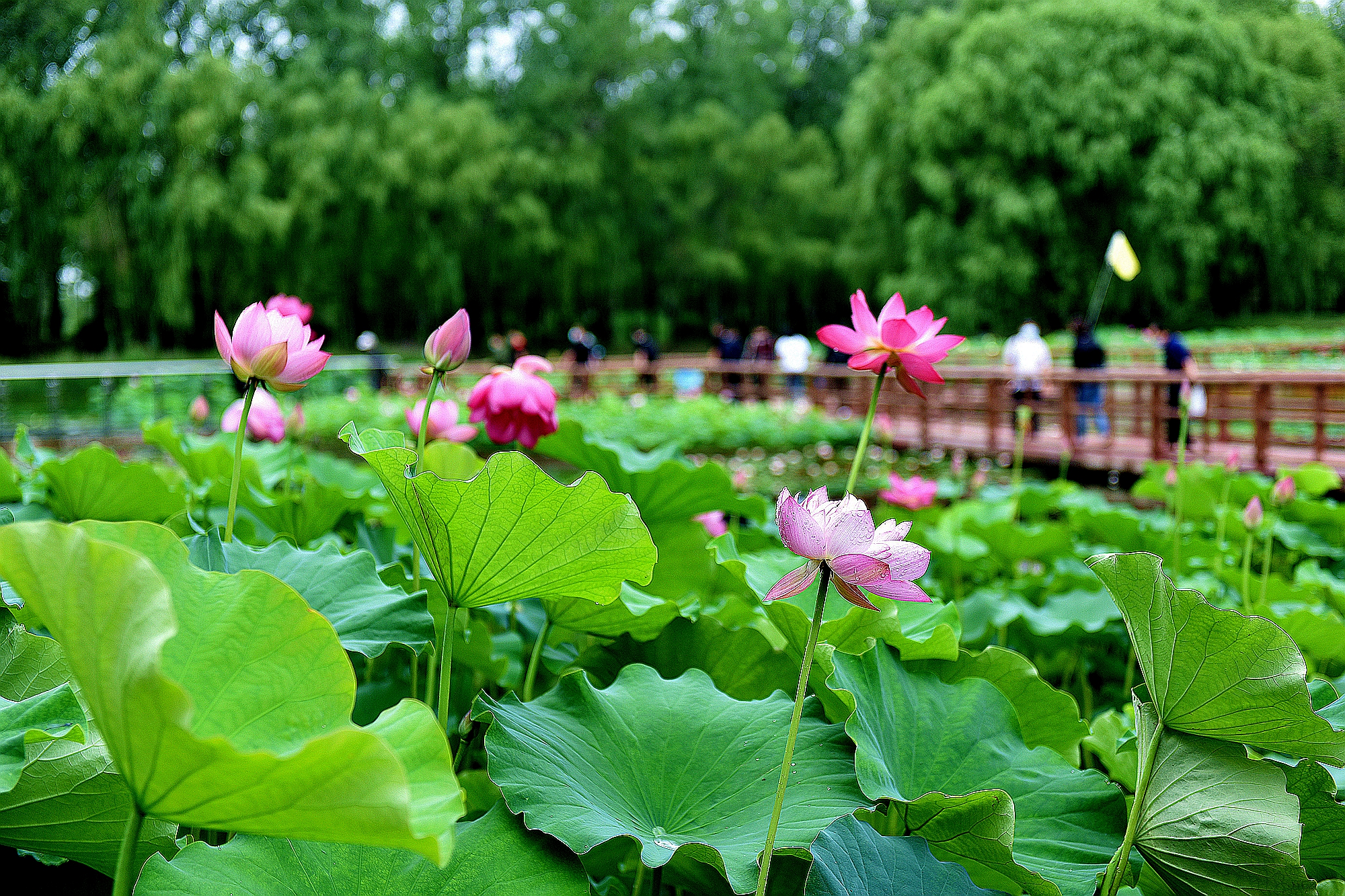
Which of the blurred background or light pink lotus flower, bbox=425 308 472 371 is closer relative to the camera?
light pink lotus flower, bbox=425 308 472 371

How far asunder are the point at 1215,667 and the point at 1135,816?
0.39 ft

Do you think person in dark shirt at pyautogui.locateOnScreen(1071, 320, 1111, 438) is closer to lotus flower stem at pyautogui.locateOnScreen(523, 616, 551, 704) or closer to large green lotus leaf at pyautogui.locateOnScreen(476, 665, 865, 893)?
lotus flower stem at pyautogui.locateOnScreen(523, 616, 551, 704)

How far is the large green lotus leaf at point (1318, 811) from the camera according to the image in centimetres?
76

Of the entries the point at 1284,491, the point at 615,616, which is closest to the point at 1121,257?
the point at 1284,491

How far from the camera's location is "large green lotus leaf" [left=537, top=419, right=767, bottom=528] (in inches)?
53.2

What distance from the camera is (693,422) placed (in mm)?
9055

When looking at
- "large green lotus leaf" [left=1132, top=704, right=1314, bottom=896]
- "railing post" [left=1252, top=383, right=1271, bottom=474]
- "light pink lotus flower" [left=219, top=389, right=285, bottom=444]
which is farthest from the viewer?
"railing post" [left=1252, top=383, right=1271, bottom=474]

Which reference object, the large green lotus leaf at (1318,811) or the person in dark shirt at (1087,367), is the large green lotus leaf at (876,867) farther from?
the person in dark shirt at (1087,367)

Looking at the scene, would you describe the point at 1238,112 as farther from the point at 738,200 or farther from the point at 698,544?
the point at 698,544

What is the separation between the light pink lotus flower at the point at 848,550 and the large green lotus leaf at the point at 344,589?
35cm

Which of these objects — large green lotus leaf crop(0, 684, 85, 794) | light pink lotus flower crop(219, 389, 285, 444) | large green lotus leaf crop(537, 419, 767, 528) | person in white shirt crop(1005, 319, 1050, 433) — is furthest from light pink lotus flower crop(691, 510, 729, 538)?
person in white shirt crop(1005, 319, 1050, 433)

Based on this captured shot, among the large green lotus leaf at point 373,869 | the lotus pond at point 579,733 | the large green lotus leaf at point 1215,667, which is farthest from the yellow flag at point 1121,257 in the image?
the large green lotus leaf at point 373,869

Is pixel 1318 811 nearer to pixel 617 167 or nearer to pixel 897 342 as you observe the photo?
pixel 897 342

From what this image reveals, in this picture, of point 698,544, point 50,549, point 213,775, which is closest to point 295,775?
point 213,775
